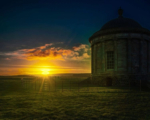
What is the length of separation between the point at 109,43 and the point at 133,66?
5.37 meters

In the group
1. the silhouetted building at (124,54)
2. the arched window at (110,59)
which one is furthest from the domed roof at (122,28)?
the arched window at (110,59)

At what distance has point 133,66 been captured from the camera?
2070 centimetres

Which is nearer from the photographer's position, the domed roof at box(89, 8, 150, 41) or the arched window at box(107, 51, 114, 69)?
the domed roof at box(89, 8, 150, 41)

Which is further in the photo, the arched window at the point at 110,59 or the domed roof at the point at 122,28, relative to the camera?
the arched window at the point at 110,59

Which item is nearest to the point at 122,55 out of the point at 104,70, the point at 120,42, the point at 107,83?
the point at 120,42

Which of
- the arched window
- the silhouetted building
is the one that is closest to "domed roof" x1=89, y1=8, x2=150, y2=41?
the silhouetted building

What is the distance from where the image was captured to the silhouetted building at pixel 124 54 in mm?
20609

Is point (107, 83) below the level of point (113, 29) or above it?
below

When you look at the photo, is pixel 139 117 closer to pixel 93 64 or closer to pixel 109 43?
pixel 109 43

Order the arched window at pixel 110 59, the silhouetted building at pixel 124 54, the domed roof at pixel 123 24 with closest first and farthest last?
the silhouetted building at pixel 124 54 < the arched window at pixel 110 59 < the domed roof at pixel 123 24

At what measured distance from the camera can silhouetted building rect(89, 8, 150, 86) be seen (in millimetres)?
20609

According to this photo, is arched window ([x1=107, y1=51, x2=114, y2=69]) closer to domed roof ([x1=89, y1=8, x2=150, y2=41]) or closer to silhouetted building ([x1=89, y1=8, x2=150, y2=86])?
silhouetted building ([x1=89, y1=8, x2=150, y2=86])

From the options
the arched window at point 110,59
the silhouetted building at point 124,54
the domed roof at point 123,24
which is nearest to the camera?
the silhouetted building at point 124,54

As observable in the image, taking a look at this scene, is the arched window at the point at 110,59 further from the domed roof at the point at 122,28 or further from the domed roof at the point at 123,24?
the domed roof at the point at 123,24
